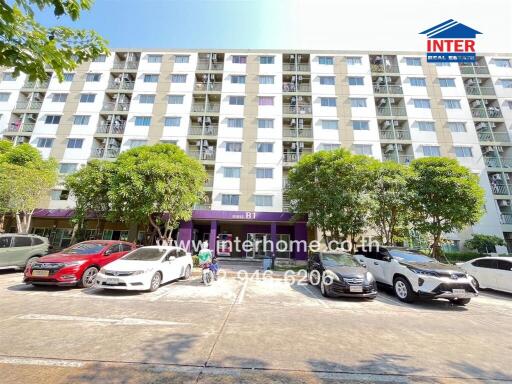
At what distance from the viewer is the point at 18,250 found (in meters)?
10.9

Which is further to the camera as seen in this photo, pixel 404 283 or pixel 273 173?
pixel 273 173

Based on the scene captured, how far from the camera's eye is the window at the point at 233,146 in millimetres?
25188

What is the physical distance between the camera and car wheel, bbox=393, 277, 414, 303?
7768 millimetres

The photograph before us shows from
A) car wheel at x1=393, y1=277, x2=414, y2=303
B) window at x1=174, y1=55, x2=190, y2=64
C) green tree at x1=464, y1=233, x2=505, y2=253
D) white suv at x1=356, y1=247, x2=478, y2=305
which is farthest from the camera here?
window at x1=174, y1=55, x2=190, y2=64

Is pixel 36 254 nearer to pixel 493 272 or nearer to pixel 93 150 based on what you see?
pixel 93 150

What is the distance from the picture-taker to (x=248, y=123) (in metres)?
26.1

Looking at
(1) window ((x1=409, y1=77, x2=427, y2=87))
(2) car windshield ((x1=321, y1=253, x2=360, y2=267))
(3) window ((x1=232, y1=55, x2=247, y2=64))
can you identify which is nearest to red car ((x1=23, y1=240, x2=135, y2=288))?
(2) car windshield ((x1=321, y1=253, x2=360, y2=267))

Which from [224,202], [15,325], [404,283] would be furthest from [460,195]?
[15,325]

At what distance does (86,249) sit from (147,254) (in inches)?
94.7

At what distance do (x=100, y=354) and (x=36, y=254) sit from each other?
38.4 feet

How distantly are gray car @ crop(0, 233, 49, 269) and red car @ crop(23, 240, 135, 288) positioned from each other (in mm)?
3360

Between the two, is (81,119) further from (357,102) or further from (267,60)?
(357,102)

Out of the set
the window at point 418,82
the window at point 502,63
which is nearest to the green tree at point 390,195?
the window at point 418,82

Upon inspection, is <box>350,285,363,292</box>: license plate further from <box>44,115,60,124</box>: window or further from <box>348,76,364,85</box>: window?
<box>44,115,60,124</box>: window
